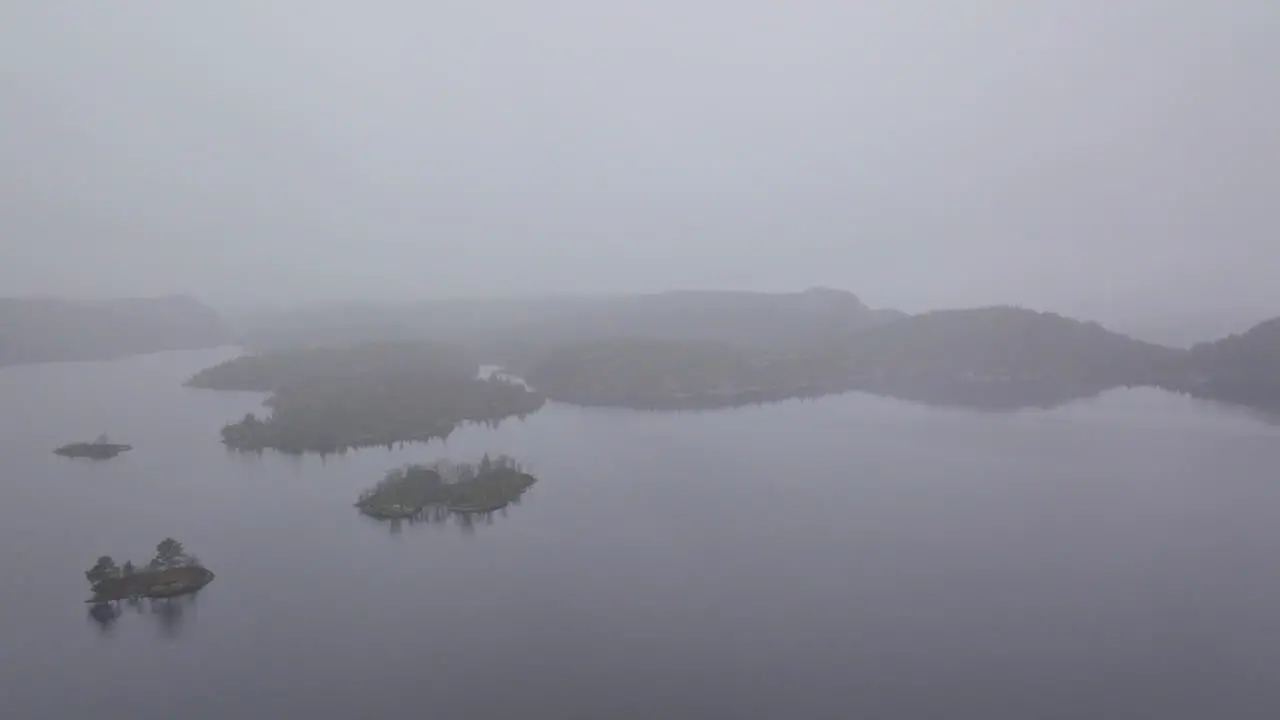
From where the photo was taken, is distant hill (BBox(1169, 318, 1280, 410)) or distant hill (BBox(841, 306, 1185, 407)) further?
distant hill (BBox(841, 306, 1185, 407))

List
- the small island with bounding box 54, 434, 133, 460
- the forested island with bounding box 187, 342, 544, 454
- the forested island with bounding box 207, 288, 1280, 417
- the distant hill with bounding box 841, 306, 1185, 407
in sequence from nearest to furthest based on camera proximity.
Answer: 1. the small island with bounding box 54, 434, 133, 460
2. the forested island with bounding box 187, 342, 544, 454
3. the forested island with bounding box 207, 288, 1280, 417
4. the distant hill with bounding box 841, 306, 1185, 407

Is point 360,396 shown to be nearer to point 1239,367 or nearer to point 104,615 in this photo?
point 104,615

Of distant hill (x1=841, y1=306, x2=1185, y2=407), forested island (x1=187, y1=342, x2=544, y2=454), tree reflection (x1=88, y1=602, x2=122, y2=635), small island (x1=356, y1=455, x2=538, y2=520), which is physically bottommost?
tree reflection (x1=88, y1=602, x2=122, y2=635)

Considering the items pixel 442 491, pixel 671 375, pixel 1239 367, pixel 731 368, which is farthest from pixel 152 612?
pixel 1239 367

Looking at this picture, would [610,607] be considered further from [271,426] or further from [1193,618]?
[271,426]

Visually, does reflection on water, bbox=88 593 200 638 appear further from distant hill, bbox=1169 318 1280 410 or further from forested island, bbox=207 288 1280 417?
distant hill, bbox=1169 318 1280 410

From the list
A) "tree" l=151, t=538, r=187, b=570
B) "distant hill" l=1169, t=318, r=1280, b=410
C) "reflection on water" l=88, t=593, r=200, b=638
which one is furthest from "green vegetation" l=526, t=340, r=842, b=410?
"reflection on water" l=88, t=593, r=200, b=638

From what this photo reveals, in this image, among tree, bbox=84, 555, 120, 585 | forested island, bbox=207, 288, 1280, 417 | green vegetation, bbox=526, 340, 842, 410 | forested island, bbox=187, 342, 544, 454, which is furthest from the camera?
green vegetation, bbox=526, 340, 842, 410
